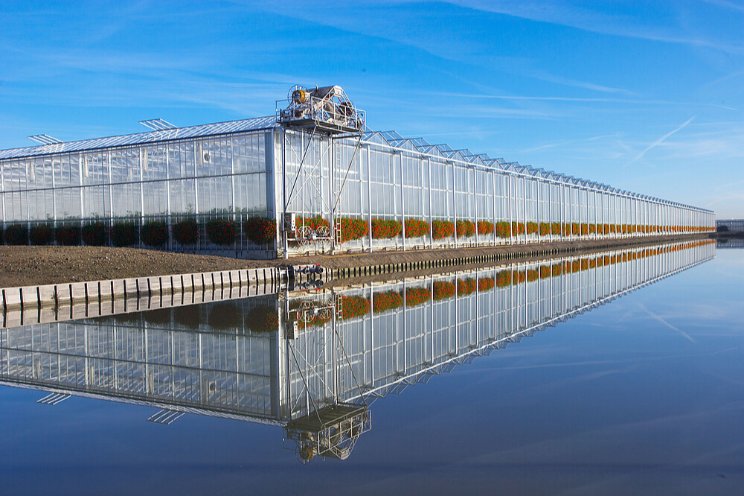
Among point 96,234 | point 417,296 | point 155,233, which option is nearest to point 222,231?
point 155,233

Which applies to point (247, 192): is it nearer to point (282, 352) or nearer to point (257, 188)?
point (257, 188)

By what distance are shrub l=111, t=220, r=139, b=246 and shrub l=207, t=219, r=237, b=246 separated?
21.7ft

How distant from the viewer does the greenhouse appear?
36.8 metres

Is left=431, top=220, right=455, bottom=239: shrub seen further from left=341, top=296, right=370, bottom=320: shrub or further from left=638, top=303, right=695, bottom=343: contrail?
left=638, top=303, right=695, bottom=343: contrail

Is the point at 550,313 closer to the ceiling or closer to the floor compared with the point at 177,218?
closer to the floor

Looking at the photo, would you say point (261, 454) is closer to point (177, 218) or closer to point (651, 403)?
point (651, 403)

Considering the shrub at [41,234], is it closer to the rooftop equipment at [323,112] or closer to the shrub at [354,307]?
the rooftop equipment at [323,112]

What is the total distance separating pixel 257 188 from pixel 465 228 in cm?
2282

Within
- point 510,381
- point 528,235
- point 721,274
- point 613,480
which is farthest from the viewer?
point 528,235

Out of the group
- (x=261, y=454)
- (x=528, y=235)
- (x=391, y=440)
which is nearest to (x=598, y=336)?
(x=391, y=440)

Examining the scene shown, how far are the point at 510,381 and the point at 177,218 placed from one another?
106ft

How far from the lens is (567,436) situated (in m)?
8.22

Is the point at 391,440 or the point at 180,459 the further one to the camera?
the point at 391,440

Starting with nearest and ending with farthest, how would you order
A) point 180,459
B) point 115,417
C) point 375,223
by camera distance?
1. point 180,459
2. point 115,417
3. point 375,223
